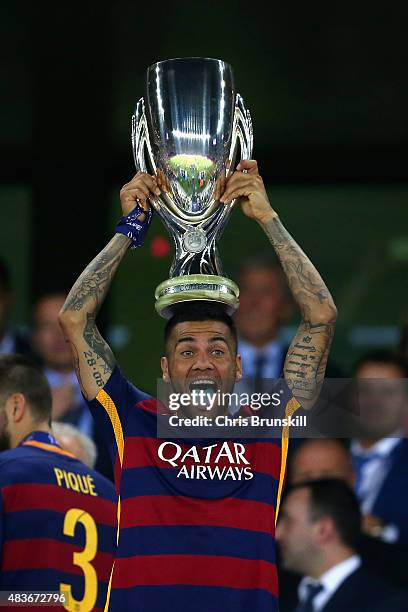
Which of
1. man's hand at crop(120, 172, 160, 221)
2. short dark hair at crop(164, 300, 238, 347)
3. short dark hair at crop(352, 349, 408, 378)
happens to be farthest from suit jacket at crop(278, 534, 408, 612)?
man's hand at crop(120, 172, 160, 221)

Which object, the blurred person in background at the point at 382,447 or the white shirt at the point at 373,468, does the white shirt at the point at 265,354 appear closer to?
the blurred person in background at the point at 382,447

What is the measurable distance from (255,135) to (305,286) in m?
5.20

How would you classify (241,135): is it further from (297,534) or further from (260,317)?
(260,317)

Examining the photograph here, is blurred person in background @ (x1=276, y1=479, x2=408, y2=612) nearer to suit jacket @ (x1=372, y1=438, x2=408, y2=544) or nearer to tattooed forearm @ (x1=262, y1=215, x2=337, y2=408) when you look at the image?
suit jacket @ (x1=372, y1=438, x2=408, y2=544)

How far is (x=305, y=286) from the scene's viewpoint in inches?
158

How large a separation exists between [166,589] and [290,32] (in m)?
4.21

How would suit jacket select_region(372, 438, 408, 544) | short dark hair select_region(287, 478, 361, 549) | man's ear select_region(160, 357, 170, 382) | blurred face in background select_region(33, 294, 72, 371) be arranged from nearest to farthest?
man's ear select_region(160, 357, 170, 382)
short dark hair select_region(287, 478, 361, 549)
suit jacket select_region(372, 438, 408, 544)
blurred face in background select_region(33, 294, 72, 371)

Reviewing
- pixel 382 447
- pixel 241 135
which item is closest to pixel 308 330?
pixel 241 135

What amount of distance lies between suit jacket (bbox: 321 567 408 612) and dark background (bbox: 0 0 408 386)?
93.4 inches

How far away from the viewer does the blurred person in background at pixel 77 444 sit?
5520mm

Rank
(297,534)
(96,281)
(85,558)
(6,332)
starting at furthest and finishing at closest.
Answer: (6,332)
(297,534)
(85,558)
(96,281)

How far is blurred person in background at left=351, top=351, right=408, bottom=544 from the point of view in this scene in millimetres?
5980

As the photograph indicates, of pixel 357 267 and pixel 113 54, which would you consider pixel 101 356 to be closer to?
pixel 113 54

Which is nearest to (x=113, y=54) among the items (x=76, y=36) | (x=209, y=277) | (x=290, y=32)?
(x=76, y=36)
